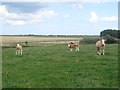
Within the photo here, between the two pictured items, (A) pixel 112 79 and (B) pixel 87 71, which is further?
(B) pixel 87 71

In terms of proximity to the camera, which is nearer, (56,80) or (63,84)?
(63,84)

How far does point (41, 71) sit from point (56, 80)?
3.47 meters

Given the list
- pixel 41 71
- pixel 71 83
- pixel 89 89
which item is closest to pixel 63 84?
pixel 71 83

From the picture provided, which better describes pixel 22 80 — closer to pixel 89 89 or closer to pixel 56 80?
pixel 56 80

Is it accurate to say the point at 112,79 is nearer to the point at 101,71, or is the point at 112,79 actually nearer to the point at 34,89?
the point at 101,71

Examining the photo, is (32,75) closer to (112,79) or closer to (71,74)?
(71,74)

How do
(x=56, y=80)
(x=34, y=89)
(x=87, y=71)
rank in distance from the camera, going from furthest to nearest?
(x=87, y=71) < (x=56, y=80) < (x=34, y=89)

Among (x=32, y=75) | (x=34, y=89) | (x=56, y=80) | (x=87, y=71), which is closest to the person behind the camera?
(x=34, y=89)

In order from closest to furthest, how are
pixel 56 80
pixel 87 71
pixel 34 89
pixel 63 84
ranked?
1. pixel 34 89
2. pixel 63 84
3. pixel 56 80
4. pixel 87 71

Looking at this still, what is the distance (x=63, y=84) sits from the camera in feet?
45.4

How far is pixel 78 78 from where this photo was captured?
1567 cm

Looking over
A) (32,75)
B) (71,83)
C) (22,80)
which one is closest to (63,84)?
(71,83)

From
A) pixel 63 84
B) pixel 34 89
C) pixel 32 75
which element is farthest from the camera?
pixel 32 75

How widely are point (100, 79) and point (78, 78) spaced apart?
1142 mm
